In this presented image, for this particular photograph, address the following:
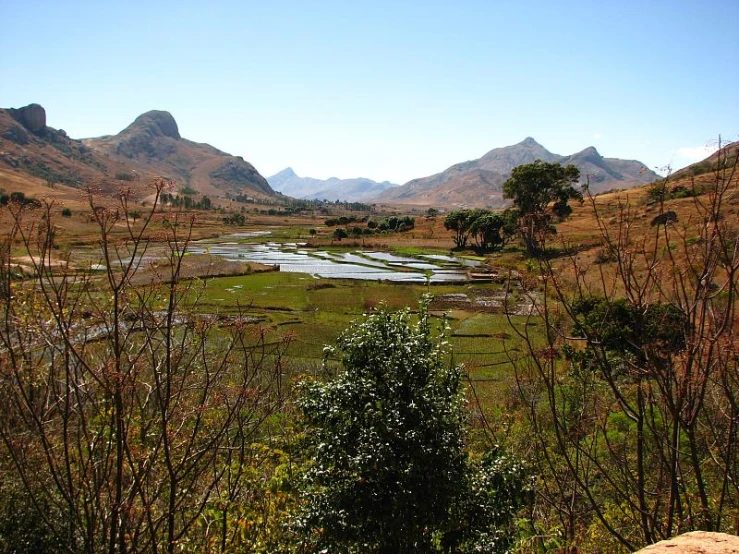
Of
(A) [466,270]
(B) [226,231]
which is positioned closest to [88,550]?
(A) [466,270]

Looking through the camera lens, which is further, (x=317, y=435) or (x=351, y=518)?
(x=317, y=435)

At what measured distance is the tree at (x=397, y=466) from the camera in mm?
6027

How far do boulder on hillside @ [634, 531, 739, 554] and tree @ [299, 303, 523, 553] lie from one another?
10.5 ft

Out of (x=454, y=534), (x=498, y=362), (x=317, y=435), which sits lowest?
(x=498, y=362)

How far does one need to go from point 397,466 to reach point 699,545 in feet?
11.6

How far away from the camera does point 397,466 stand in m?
6.03

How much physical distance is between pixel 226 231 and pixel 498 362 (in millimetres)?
95087

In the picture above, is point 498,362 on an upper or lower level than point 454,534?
lower

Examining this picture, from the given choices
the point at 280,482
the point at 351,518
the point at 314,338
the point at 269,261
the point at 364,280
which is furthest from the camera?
the point at 269,261

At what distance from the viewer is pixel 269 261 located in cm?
6044

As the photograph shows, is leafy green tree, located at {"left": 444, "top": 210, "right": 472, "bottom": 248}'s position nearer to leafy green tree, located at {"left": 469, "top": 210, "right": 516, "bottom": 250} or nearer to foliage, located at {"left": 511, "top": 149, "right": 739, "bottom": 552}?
leafy green tree, located at {"left": 469, "top": 210, "right": 516, "bottom": 250}

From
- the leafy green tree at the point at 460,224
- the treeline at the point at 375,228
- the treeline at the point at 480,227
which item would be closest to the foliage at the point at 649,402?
the treeline at the point at 480,227

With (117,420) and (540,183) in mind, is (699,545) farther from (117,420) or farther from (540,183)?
(540,183)

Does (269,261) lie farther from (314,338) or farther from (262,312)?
(314,338)
